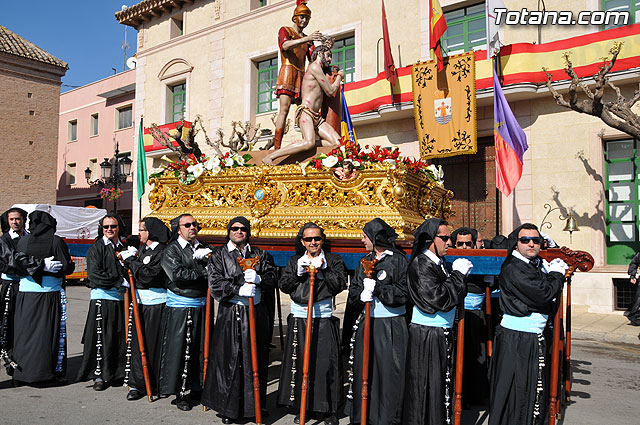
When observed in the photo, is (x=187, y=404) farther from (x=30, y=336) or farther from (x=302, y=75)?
(x=302, y=75)

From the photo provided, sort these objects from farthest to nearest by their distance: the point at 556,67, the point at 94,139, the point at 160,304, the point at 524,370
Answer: the point at 94,139
the point at 556,67
the point at 160,304
the point at 524,370

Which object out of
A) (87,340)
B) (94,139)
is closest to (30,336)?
(87,340)

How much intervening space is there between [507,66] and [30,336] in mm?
11508

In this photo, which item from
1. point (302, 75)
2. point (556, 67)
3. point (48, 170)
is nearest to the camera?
point (302, 75)

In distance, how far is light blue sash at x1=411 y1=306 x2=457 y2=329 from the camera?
14.1ft

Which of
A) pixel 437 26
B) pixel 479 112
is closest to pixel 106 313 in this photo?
pixel 437 26

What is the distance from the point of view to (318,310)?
4.92 metres

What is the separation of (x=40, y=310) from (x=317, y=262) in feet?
11.1

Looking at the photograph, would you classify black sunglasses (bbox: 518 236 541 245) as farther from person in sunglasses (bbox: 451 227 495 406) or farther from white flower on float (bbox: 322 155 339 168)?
white flower on float (bbox: 322 155 339 168)

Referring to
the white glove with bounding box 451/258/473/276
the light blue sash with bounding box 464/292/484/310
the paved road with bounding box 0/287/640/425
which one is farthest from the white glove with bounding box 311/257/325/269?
the light blue sash with bounding box 464/292/484/310

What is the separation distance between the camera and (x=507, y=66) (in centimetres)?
1276

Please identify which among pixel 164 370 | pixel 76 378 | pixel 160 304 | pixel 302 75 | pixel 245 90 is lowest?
pixel 76 378

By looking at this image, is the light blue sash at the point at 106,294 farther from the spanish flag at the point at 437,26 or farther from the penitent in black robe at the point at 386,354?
the spanish flag at the point at 437,26

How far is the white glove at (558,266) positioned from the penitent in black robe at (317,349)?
1.79 m
